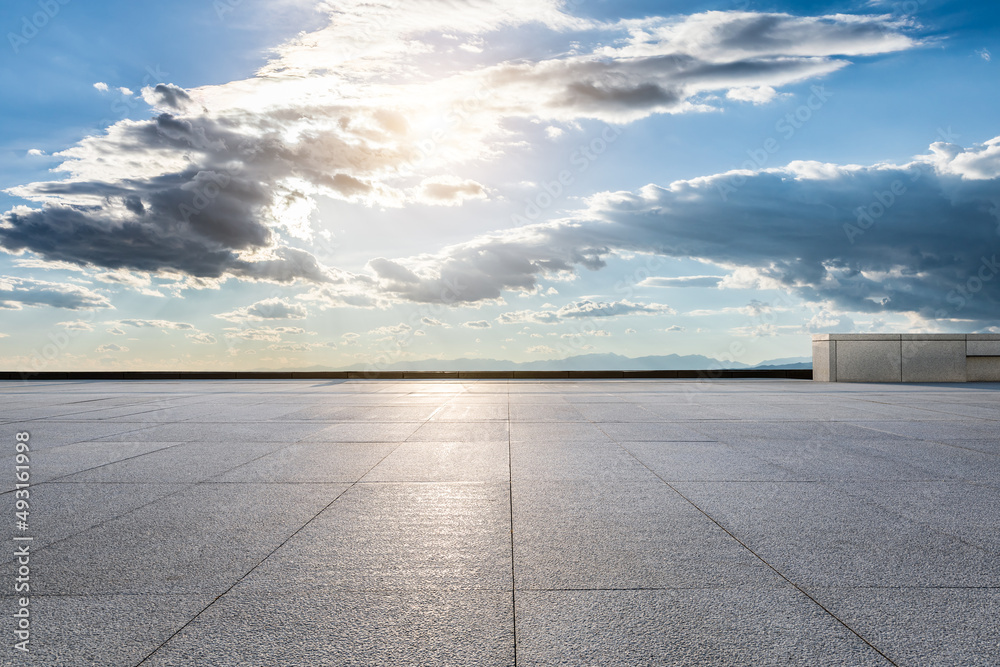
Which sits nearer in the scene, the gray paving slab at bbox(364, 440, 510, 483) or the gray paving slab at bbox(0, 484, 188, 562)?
the gray paving slab at bbox(0, 484, 188, 562)

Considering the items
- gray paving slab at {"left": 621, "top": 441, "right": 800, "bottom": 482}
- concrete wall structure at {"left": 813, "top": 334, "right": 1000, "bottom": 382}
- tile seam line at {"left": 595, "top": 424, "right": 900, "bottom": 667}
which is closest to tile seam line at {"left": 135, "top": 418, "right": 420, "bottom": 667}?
tile seam line at {"left": 595, "top": 424, "right": 900, "bottom": 667}

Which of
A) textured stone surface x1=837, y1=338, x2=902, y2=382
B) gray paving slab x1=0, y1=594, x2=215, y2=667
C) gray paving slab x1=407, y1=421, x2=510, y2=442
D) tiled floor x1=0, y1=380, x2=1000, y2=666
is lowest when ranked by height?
gray paving slab x1=0, y1=594, x2=215, y2=667

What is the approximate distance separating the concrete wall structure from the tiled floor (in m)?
17.9

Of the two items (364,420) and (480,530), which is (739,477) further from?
(364,420)

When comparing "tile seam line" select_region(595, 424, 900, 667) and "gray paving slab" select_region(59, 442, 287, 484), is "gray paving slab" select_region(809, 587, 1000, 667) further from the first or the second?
"gray paving slab" select_region(59, 442, 287, 484)

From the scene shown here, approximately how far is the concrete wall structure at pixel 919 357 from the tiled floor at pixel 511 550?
17.9 m

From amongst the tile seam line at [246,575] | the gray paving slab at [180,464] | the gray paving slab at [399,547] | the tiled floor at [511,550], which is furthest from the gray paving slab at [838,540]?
the gray paving slab at [180,464]

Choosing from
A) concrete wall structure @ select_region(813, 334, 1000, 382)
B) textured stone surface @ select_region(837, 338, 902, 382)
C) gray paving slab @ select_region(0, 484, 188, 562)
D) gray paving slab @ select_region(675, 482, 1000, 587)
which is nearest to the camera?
gray paving slab @ select_region(675, 482, 1000, 587)

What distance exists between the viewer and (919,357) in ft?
88.7

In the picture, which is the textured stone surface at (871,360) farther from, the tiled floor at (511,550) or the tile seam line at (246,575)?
the tile seam line at (246,575)

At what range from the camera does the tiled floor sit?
349cm

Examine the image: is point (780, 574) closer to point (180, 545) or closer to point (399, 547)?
point (399, 547)

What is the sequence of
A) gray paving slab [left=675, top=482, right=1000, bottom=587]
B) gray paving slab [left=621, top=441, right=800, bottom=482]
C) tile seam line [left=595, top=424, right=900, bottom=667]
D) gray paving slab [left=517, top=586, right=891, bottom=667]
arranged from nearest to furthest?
gray paving slab [left=517, top=586, right=891, bottom=667], tile seam line [left=595, top=424, right=900, bottom=667], gray paving slab [left=675, top=482, right=1000, bottom=587], gray paving slab [left=621, top=441, right=800, bottom=482]

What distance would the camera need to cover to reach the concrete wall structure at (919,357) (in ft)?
88.6
